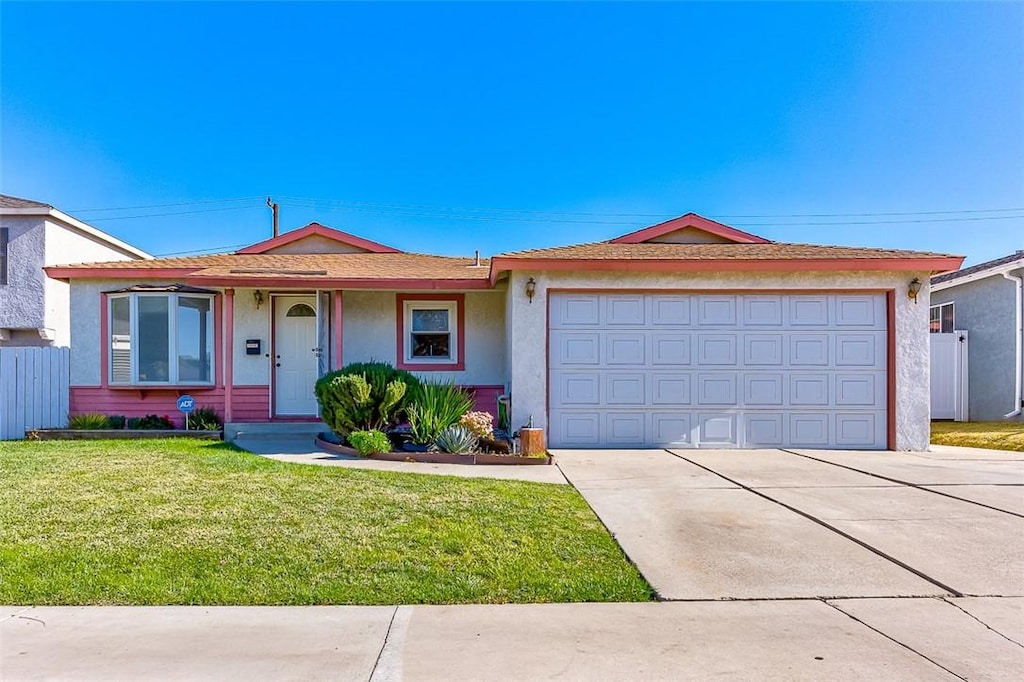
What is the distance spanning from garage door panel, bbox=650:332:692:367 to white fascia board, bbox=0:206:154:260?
14617 mm

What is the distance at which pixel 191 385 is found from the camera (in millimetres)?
10898

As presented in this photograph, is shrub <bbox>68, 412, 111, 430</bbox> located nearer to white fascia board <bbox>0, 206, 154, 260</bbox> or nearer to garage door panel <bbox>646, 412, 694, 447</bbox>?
white fascia board <bbox>0, 206, 154, 260</bbox>

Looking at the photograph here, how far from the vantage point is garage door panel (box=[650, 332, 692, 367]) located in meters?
9.65

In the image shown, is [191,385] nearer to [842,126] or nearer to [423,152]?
[423,152]

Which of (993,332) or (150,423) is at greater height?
(993,332)

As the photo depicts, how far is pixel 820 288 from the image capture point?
9594 millimetres

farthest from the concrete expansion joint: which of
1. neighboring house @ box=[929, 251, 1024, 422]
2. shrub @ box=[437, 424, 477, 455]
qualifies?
neighboring house @ box=[929, 251, 1024, 422]

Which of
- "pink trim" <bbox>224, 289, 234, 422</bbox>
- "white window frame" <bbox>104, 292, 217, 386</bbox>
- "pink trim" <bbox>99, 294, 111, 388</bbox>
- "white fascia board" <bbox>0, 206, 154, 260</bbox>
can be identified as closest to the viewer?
"pink trim" <bbox>224, 289, 234, 422</bbox>

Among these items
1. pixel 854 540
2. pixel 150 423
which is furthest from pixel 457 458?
pixel 150 423

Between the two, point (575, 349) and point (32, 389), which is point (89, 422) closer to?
point (32, 389)

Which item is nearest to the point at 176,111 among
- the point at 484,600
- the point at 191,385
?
the point at 191,385

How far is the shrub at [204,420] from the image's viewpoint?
415 inches

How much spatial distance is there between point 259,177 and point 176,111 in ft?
20.0

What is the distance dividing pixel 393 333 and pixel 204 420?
3.91m
